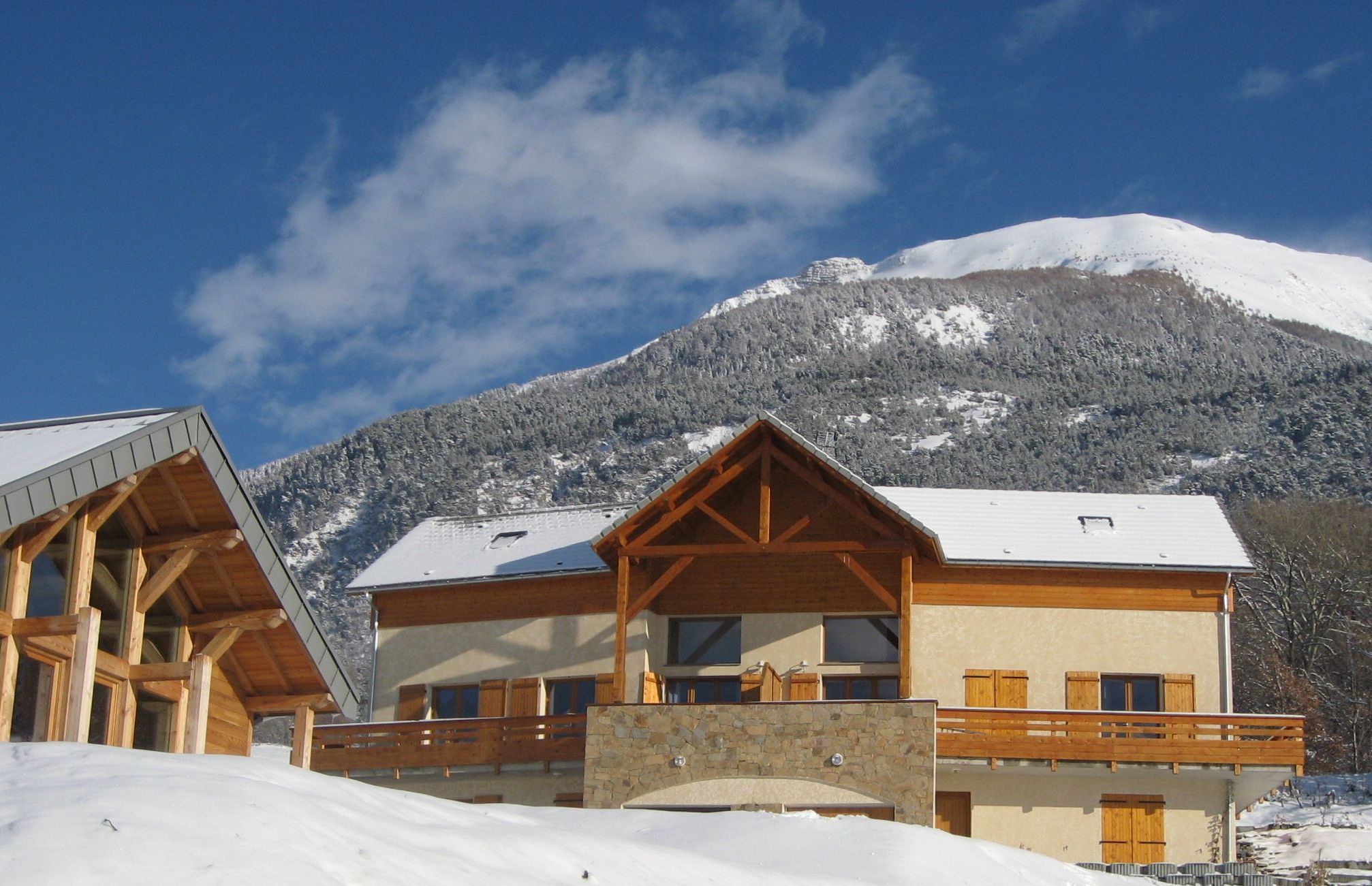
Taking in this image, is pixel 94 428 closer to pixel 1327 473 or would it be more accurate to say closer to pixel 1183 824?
pixel 1183 824

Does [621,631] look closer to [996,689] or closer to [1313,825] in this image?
[996,689]

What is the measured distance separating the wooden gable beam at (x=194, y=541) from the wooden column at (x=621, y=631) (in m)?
12.9

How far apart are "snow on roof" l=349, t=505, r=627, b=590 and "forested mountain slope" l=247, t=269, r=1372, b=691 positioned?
145 feet

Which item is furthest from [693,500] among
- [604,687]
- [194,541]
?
[194,541]

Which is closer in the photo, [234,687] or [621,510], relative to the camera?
[234,687]

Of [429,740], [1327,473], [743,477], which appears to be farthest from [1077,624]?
[1327,473]

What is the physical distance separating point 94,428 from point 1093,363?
113 m

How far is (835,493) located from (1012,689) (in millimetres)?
5027

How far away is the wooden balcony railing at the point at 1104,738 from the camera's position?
94.3ft

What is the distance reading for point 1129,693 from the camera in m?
30.8

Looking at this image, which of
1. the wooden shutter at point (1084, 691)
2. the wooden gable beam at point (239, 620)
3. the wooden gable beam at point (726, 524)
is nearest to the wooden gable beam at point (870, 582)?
the wooden gable beam at point (726, 524)

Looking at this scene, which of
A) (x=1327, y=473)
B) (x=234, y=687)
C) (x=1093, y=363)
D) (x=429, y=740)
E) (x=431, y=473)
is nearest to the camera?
(x=234, y=687)

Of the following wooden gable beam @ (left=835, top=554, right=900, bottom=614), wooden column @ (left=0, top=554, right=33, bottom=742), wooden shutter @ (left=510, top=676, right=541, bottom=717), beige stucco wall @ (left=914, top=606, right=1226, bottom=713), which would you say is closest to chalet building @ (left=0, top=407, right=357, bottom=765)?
wooden column @ (left=0, top=554, right=33, bottom=742)

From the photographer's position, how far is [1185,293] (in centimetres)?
15975
